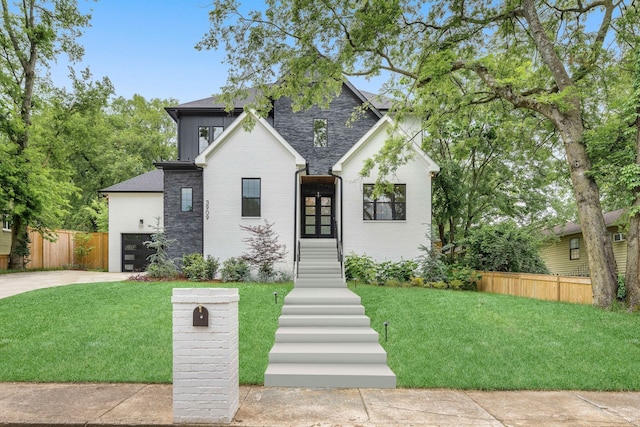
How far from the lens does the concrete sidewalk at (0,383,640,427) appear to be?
14.9 feet

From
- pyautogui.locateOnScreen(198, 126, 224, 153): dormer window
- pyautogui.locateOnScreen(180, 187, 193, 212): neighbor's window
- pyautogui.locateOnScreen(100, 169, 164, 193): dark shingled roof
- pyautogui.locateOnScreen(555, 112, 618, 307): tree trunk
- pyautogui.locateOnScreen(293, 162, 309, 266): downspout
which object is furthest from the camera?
pyautogui.locateOnScreen(100, 169, 164, 193): dark shingled roof

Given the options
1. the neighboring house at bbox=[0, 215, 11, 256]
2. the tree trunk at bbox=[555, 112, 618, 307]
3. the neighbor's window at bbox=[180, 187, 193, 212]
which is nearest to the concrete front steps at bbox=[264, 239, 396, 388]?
the tree trunk at bbox=[555, 112, 618, 307]

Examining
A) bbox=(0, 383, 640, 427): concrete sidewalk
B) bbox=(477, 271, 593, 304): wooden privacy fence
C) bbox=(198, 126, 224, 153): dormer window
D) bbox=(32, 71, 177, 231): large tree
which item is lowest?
bbox=(0, 383, 640, 427): concrete sidewalk

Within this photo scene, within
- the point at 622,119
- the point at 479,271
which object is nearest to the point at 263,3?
the point at 622,119

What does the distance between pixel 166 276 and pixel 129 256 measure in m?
7.58

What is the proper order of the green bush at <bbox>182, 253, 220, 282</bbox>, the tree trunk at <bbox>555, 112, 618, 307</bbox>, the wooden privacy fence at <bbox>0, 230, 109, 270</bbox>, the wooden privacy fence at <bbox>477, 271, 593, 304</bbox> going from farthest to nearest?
the wooden privacy fence at <bbox>0, 230, 109, 270</bbox>
the green bush at <bbox>182, 253, 220, 282</bbox>
the wooden privacy fence at <bbox>477, 271, 593, 304</bbox>
the tree trunk at <bbox>555, 112, 618, 307</bbox>

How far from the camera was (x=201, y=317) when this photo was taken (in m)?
4.53

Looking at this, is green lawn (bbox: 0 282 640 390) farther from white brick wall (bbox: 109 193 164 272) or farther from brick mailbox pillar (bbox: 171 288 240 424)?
white brick wall (bbox: 109 193 164 272)

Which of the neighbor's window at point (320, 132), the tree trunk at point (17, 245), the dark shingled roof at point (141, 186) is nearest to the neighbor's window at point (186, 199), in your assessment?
the dark shingled roof at point (141, 186)

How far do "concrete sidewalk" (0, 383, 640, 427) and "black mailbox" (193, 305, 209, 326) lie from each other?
110 cm

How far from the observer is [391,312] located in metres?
9.00

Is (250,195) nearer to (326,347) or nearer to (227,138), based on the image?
(227,138)

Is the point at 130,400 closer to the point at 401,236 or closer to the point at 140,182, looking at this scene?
the point at 401,236

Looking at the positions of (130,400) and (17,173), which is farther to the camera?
(17,173)
